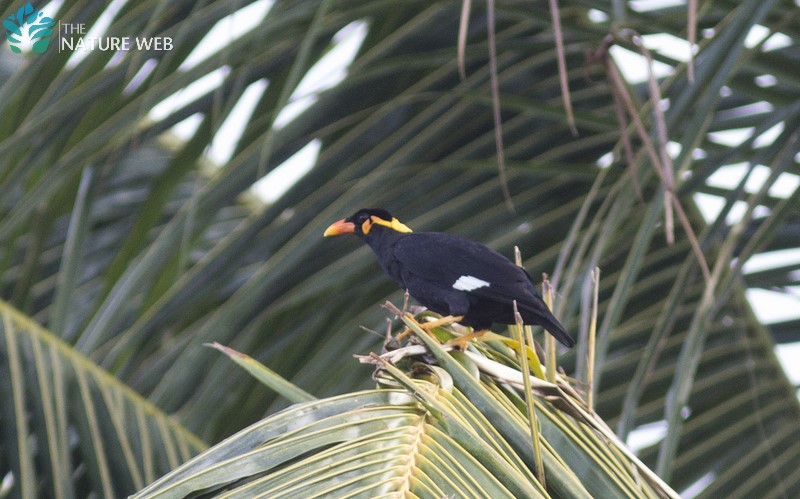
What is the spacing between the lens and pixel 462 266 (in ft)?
5.86

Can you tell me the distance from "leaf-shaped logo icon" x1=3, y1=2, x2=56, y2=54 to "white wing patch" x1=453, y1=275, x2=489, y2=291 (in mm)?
864

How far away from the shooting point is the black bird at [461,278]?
1.63 m

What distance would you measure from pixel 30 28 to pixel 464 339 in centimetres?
109

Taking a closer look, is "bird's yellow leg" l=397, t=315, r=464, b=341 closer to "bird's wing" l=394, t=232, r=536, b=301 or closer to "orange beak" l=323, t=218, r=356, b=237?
"bird's wing" l=394, t=232, r=536, b=301

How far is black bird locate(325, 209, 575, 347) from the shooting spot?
1630 mm

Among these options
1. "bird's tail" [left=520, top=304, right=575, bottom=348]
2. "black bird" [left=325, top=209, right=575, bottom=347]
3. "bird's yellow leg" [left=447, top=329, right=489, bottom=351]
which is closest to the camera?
"bird's yellow leg" [left=447, top=329, right=489, bottom=351]

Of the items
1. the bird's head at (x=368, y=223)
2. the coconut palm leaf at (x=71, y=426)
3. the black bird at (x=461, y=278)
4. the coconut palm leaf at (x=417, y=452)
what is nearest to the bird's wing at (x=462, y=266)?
the black bird at (x=461, y=278)

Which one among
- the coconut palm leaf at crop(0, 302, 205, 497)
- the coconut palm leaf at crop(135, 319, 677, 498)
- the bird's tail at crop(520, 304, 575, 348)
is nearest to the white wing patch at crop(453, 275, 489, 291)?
the bird's tail at crop(520, 304, 575, 348)

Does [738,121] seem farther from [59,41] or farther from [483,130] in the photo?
[59,41]

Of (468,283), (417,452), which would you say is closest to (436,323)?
(468,283)

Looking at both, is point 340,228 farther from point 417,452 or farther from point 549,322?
point 417,452

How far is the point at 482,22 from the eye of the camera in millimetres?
2328

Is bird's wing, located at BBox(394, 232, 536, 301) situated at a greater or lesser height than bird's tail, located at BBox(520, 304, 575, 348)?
greater

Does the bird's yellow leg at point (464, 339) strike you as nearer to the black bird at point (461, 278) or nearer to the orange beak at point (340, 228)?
the black bird at point (461, 278)
